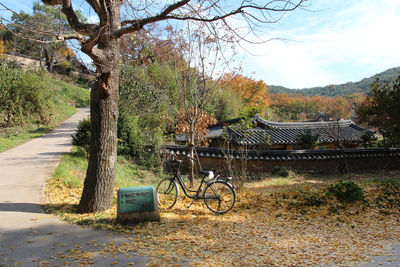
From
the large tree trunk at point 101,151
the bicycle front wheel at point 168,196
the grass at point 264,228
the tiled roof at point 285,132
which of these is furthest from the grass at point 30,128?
the tiled roof at point 285,132

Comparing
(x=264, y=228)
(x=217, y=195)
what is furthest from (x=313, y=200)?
(x=217, y=195)

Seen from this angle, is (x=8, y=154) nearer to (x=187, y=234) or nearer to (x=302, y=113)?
(x=187, y=234)

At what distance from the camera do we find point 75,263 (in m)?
3.13

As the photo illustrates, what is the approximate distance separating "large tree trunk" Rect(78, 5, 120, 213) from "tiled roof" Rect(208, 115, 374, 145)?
8.27 metres

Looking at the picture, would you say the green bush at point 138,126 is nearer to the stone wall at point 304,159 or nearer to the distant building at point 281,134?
the stone wall at point 304,159

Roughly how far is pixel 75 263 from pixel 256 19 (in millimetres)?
4225

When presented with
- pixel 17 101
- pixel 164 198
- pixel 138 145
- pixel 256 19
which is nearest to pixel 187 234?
pixel 164 198

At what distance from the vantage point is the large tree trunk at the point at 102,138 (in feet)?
16.6

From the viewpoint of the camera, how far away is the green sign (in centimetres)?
460

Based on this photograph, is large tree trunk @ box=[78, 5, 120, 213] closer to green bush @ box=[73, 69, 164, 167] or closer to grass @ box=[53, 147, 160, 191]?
grass @ box=[53, 147, 160, 191]

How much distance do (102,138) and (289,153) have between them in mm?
9934

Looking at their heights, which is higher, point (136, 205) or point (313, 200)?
point (136, 205)

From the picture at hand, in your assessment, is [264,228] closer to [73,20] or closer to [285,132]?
[73,20]

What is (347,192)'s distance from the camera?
20.9 feet
